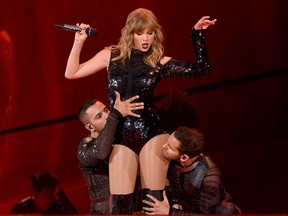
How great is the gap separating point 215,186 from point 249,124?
1387mm

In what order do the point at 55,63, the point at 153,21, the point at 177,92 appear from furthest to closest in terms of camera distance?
the point at 55,63
the point at 177,92
the point at 153,21

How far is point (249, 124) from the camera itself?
4332 millimetres

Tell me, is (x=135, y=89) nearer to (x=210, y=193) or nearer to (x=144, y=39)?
(x=144, y=39)

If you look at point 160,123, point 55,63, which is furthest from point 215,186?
point 55,63

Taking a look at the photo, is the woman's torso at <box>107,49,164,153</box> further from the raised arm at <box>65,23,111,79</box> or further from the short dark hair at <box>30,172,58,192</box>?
the short dark hair at <box>30,172,58,192</box>

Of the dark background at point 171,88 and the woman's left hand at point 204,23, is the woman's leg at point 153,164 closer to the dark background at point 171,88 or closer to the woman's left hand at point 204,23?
the woman's left hand at point 204,23

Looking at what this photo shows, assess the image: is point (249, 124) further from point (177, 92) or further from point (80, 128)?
point (80, 128)

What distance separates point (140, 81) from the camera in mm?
2871

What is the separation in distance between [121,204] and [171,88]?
154cm

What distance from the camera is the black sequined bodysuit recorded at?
287 cm

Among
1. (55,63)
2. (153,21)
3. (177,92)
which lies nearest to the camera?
(153,21)

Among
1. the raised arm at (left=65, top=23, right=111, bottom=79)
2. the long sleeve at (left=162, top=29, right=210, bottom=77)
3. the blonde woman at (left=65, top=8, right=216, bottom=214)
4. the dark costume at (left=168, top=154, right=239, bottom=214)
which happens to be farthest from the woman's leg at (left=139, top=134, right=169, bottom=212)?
the raised arm at (left=65, top=23, right=111, bottom=79)

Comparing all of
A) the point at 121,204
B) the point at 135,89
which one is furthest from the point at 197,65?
the point at 121,204

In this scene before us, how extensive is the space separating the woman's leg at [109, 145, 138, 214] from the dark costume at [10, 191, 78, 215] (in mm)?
1133
